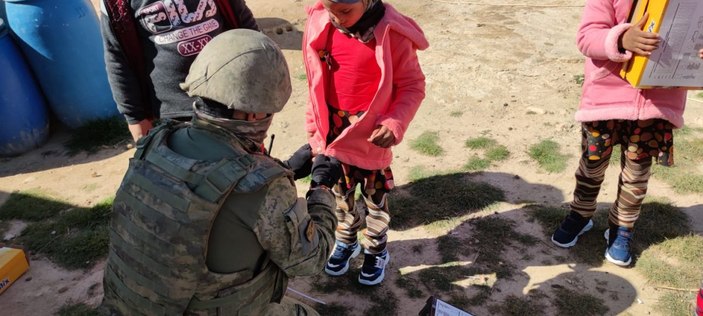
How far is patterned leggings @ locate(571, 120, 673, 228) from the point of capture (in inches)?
119

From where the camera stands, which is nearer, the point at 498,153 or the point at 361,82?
the point at 361,82

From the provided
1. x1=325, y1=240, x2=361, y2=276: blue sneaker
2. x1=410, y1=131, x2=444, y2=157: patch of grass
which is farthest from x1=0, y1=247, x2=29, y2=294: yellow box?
x1=410, y1=131, x2=444, y2=157: patch of grass

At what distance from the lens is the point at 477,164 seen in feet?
14.9

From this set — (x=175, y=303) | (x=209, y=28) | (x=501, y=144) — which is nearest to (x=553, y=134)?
(x=501, y=144)

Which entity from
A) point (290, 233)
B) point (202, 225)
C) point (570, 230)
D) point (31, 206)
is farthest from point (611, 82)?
point (31, 206)

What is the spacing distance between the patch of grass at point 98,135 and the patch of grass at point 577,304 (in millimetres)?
4125

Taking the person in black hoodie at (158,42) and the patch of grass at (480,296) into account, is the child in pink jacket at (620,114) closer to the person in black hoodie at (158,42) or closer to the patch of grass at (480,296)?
the patch of grass at (480,296)

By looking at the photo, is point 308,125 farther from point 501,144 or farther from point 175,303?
point 501,144

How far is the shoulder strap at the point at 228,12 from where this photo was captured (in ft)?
9.23

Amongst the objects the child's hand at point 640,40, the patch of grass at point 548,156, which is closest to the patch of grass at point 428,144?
the patch of grass at point 548,156

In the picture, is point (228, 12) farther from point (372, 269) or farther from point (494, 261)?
point (494, 261)

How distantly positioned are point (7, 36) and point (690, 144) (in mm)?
Answer: 6032

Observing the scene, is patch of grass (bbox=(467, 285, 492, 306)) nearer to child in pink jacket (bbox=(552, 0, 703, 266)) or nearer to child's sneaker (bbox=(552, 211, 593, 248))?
child's sneaker (bbox=(552, 211, 593, 248))

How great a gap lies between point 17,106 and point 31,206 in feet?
4.18
